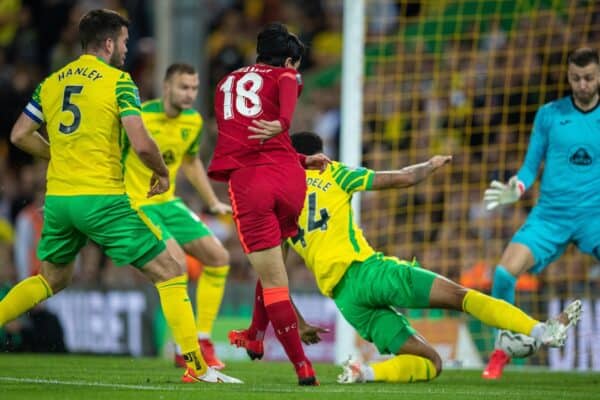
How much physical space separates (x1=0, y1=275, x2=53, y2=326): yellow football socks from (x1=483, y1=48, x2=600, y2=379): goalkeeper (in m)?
3.34

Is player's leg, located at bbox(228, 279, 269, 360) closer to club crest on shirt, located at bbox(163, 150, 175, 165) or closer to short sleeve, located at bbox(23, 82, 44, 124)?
short sleeve, located at bbox(23, 82, 44, 124)

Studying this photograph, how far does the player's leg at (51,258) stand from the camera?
749cm

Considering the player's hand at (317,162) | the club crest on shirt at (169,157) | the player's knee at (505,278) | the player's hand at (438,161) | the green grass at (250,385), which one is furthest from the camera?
the club crest on shirt at (169,157)

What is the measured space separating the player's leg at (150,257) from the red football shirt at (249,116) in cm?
58

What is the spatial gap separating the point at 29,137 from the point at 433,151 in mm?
6522

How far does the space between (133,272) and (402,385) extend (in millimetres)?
7713

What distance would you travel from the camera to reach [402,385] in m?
7.92

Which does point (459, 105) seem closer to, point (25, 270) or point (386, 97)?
point (386, 97)

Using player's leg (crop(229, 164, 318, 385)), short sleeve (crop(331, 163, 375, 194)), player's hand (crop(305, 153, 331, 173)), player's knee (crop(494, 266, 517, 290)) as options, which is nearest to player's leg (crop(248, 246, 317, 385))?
player's leg (crop(229, 164, 318, 385))

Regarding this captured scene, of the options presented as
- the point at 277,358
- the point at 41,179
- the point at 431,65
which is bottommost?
the point at 277,358

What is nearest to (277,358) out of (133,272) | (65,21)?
(133,272)

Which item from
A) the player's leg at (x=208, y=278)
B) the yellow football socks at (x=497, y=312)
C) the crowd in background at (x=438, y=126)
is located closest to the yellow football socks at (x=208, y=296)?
the player's leg at (x=208, y=278)

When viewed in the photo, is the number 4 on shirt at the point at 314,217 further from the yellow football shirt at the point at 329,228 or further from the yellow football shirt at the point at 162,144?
the yellow football shirt at the point at 162,144

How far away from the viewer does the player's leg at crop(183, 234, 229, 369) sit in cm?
985
